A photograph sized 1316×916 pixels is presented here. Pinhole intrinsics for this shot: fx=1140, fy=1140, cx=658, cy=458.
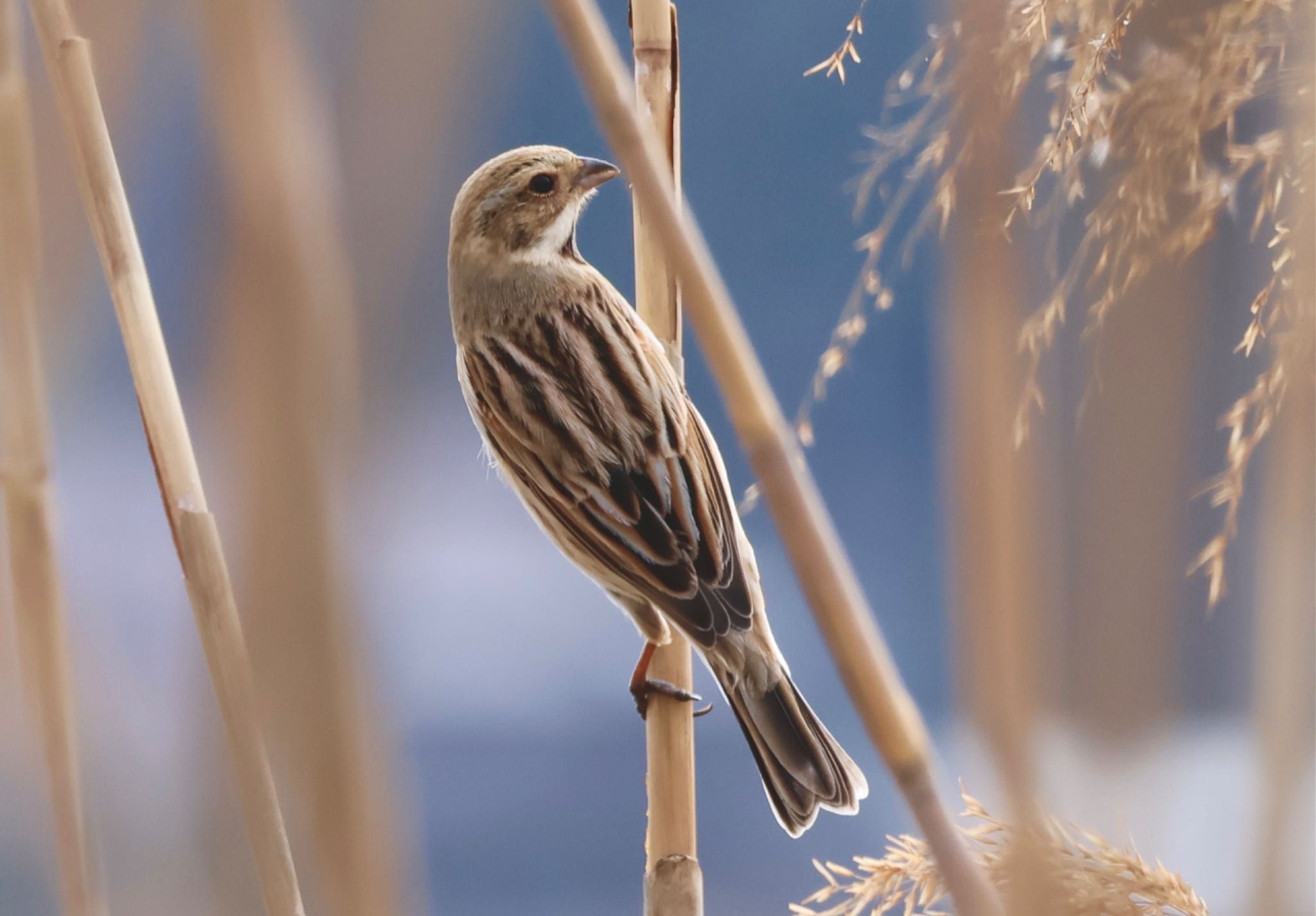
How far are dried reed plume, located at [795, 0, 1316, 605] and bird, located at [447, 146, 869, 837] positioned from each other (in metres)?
0.23

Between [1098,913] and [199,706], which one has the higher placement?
[199,706]

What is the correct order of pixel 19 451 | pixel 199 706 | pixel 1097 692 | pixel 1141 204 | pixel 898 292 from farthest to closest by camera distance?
pixel 898 292 < pixel 19 451 < pixel 1141 204 < pixel 199 706 < pixel 1097 692

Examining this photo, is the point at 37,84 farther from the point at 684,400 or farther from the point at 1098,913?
→ the point at 1098,913

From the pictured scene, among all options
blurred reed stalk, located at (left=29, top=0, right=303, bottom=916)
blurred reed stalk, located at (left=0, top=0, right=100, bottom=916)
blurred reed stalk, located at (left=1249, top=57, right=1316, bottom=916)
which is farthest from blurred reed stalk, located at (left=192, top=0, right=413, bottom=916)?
blurred reed stalk, located at (left=1249, top=57, right=1316, bottom=916)

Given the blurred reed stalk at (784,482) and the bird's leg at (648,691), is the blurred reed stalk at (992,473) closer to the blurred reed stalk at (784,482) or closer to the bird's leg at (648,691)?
the blurred reed stalk at (784,482)

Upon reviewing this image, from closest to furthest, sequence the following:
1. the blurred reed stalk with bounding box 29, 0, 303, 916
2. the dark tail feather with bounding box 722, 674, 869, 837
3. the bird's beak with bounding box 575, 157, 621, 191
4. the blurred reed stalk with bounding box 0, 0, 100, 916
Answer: the blurred reed stalk with bounding box 29, 0, 303, 916 → the blurred reed stalk with bounding box 0, 0, 100, 916 → the dark tail feather with bounding box 722, 674, 869, 837 → the bird's beak with bounding box 575, 157, 621, 191

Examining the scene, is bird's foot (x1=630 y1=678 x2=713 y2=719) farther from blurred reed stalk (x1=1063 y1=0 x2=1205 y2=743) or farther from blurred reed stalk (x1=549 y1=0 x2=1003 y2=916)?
blurred reed stalk (x1=1063 y1=0 x2=1205 y2=743)

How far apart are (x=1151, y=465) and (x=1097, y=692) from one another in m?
0.13

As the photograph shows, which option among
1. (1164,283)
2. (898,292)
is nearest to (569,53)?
(1164,283)

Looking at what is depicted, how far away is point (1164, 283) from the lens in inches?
28.0

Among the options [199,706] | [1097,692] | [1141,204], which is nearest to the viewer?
[1097,692]

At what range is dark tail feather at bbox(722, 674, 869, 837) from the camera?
40.7 inches

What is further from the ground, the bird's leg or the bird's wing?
the bird's wing

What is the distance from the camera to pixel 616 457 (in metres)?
1.19
